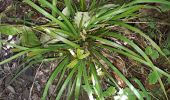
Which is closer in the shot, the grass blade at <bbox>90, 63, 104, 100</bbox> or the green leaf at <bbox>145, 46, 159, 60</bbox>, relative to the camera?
the grass blade at <bbox>90, 63, 104, 100</bbox>

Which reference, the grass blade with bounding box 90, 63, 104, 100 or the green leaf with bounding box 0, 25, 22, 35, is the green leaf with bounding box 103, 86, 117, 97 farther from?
the green leaf with bounding box 0, 25, 22, 35

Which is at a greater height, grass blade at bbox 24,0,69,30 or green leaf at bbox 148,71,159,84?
grass blade at bbox 24,0,69,30

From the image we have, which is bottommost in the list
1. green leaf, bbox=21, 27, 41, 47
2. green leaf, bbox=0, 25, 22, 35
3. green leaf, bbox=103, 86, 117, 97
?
green leaf, bbox=103, 86, 117, 97

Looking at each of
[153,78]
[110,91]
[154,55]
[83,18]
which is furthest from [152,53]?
[83,18]

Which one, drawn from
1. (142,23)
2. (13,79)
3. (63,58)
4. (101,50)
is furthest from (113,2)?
(13,79)

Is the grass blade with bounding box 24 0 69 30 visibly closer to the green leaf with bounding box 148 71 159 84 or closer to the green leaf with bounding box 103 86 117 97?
the green leaf with bounding box 103 86 117 97

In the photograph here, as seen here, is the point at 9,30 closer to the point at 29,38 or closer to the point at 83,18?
the point at 29,38

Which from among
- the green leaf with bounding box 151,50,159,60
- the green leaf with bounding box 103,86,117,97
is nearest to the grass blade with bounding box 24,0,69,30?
the green leaf with bounding box 103,86,117,97

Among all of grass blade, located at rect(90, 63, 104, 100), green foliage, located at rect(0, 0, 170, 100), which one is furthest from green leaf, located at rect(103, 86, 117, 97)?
grass blade, located at rect(90, 63, 104, 100)

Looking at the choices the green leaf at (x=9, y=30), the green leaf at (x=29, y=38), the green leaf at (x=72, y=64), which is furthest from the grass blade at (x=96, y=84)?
the green leaf at (x=9, y=30)
